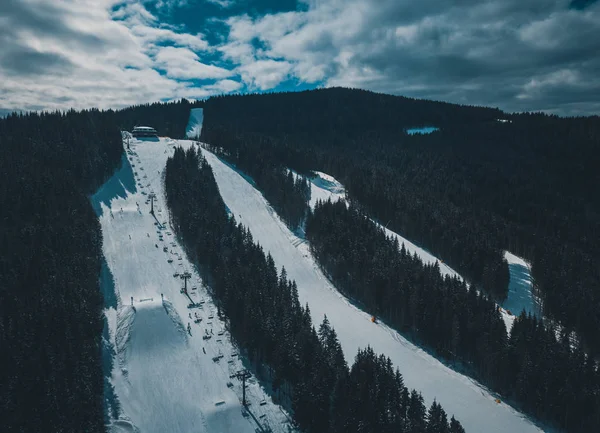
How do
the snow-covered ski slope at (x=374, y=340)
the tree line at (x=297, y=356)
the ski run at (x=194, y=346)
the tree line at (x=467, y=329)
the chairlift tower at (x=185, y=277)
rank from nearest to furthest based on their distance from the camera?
the tree line at (x=297, y=356) < the ski run at (x=194, y=346) < the tree line at (x=467, y=329) < the snow-covered ski slope at (x=374, y=340) < the chairlift tower at (x=185, y=277)

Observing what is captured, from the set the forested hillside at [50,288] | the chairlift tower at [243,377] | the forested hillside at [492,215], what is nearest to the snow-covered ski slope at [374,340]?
the chairlift tower at [243,377]

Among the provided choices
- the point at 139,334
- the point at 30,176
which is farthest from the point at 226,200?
the point at 139,334

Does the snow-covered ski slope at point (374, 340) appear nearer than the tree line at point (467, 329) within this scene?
No

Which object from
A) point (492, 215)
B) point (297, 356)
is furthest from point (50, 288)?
point (492, 215)

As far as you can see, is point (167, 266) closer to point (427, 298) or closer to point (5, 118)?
point (427, 298)

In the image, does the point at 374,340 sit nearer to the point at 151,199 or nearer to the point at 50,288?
the point at 50,288

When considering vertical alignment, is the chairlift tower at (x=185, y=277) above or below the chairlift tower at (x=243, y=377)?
above

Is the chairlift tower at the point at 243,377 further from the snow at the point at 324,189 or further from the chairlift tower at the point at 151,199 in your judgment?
the snow at the point at 324,189

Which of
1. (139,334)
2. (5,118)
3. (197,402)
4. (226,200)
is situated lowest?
(197,402)
